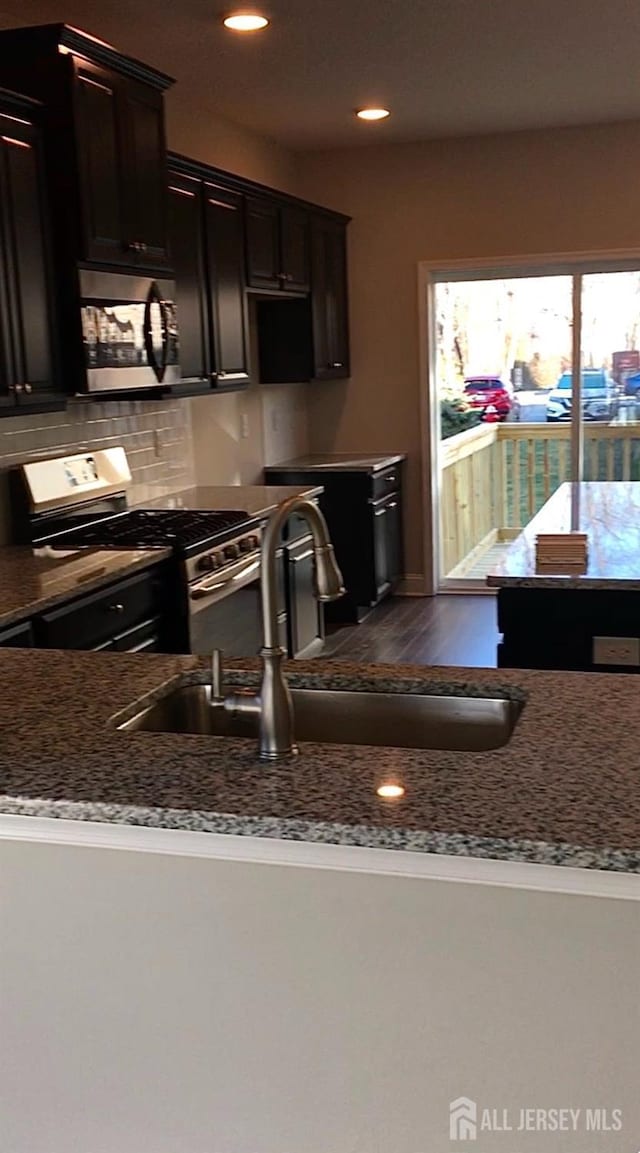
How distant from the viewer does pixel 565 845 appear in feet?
3.96

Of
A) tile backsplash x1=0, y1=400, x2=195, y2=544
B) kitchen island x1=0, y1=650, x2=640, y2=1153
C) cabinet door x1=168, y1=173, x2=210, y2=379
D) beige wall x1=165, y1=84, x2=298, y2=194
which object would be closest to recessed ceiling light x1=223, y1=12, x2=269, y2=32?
cabinet door x1=168, y1=173, x2=210, y2=379

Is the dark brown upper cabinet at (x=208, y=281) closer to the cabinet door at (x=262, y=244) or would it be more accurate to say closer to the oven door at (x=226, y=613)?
the cabinet door at (x=262, y=244)

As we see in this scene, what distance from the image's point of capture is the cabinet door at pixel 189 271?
4.38 meters

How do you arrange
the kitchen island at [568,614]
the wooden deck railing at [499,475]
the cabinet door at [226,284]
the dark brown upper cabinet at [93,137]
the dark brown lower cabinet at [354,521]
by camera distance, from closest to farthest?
the kitchen island at [568,614], the dark brown upper cabinet at [93,137], the cabinet door at [226,284], the dark brown lower cabinet at [354,521], the wooden deck railing at [499,475]

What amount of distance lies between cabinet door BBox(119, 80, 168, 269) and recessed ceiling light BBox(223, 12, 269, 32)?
0.35 meters

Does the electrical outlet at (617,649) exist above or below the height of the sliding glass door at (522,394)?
below

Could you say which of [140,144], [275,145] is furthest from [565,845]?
[275,145]

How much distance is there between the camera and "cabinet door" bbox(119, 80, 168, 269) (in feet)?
12.2

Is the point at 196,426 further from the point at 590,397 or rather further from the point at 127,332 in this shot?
the point at 590,397

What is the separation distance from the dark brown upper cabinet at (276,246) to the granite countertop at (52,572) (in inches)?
84.4

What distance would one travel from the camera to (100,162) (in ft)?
11.7

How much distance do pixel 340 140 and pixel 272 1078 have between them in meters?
5.71

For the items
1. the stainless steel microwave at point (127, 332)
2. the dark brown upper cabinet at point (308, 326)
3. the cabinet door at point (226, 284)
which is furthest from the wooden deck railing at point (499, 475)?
the stainless steel microwave at point (127, 332)

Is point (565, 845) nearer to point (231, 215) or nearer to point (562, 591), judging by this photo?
point (562, 591)
